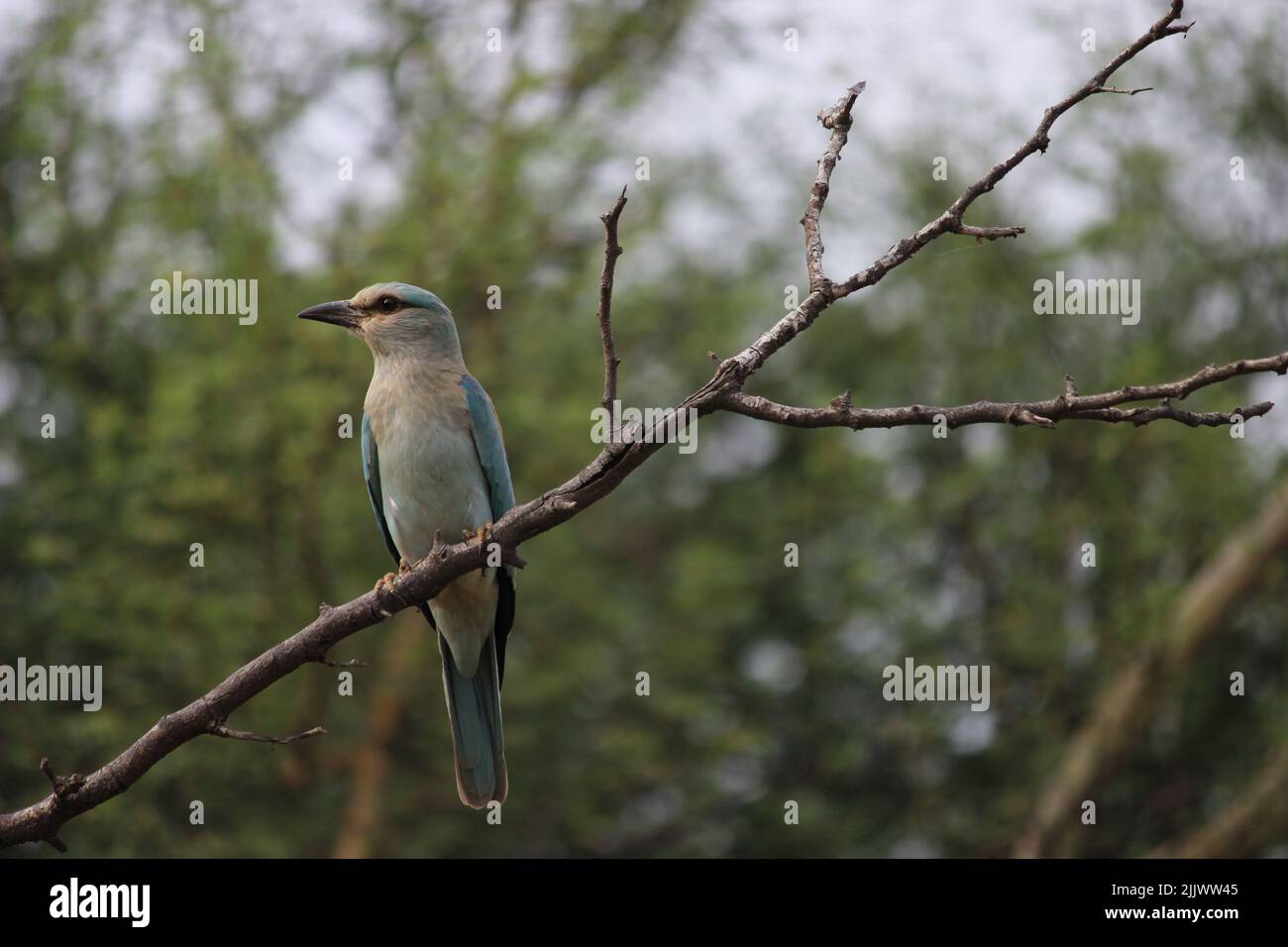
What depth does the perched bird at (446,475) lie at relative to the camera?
5.63m

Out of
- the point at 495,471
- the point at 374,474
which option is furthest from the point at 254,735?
the point at 374,474

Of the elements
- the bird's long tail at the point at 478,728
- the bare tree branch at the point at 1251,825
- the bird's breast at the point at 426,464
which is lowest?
the bare tree branch at the point at 1251,825

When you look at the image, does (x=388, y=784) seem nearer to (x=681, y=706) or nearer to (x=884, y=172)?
(x=681, y=706)

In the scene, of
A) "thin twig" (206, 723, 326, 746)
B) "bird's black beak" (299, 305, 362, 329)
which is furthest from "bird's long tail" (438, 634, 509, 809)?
"thin twig" (206, 723, 326, 746)

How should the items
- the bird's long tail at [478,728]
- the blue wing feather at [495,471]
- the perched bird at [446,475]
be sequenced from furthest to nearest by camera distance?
the blue wing feather at [495,471] < the perched bird at [446,475] < the bird's long tail at [478,728]

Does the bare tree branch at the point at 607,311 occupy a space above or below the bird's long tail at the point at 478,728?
above

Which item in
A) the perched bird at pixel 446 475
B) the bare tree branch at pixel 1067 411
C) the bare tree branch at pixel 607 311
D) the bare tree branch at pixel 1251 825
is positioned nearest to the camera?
the bare tree branch at pixel 1067 411

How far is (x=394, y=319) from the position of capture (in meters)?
5.98

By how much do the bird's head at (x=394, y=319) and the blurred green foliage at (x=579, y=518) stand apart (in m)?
4.18

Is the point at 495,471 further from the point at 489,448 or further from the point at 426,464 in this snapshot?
the point at 426,464

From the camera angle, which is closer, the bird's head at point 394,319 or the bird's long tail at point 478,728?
the bird's long tail at point 478,728

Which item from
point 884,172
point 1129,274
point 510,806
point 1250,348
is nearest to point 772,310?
point 884,172

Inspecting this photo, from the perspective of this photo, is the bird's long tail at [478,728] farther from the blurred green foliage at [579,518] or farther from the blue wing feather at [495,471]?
the blurred green foliage at [579,518]

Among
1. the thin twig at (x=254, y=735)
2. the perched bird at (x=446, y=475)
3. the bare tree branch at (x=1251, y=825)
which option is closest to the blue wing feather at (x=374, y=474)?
the perched bird at (x=446, y=475)
